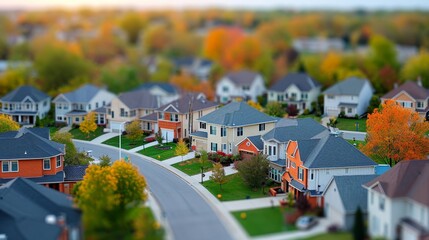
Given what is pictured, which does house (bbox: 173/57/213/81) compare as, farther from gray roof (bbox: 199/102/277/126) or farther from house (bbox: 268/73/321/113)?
gray roof (bbox: 199/102/277/126)

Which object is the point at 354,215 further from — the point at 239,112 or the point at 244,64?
the point at 244,64

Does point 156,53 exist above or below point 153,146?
above

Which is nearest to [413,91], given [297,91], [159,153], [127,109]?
[297,91]

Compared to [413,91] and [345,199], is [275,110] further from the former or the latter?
[345,199]

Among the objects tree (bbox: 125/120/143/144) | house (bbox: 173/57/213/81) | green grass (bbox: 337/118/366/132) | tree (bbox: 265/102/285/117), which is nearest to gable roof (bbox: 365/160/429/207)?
green grass (bbox: 337/118/366/132)

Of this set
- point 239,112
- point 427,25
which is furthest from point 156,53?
point 239,112
